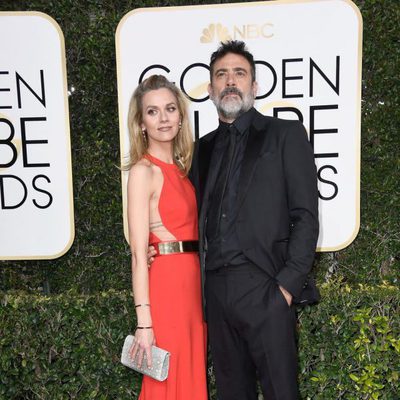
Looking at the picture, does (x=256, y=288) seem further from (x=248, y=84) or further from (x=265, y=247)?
(x=248, y=84)

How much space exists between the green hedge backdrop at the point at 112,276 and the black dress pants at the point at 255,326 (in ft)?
2.19

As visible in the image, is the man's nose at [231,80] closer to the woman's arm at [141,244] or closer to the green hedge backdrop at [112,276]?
the woman's arm at [141,244]

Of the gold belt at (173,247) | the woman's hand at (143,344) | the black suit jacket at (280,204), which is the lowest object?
the woman's hand at (143,344)

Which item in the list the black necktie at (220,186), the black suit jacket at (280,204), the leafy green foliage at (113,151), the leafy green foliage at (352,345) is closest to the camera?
the black suit jacket at (280,204)

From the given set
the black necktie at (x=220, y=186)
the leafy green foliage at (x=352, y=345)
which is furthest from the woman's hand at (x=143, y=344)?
the leafy green foliage at (x=352, y=345)

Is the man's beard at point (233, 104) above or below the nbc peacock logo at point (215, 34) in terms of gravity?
below

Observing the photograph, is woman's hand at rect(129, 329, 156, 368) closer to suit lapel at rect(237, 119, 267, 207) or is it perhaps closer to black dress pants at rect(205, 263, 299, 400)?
black dress pants at rect(205, 263, 299, 400)

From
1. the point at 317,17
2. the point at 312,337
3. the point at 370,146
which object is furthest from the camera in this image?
the point at 370,146

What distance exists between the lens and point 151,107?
209 cm

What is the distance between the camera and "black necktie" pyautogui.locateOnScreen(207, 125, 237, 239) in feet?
6.53

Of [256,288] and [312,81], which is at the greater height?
[312,81]

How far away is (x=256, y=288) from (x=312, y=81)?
5.58ft

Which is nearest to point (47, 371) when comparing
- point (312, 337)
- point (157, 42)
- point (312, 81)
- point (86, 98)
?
point (312, 337)

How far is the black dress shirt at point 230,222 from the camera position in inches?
76.0
